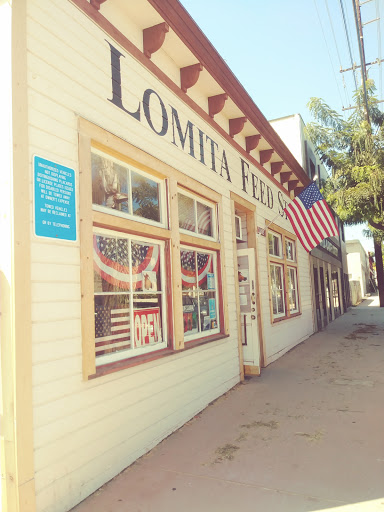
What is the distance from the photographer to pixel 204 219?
18.7 ft

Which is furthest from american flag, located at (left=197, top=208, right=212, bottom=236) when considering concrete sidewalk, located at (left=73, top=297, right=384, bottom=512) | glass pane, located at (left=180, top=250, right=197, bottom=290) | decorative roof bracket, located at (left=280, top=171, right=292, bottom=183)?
decorative roof bracket, located at (left=280, top=171, right=292, bottom=183)

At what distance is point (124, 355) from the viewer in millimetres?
3602

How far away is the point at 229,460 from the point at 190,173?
11.3 ft

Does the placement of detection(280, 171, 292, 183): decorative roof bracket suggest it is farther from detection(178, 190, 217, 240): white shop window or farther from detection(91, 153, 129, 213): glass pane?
detection(91, 153, 129, 213): glass pane

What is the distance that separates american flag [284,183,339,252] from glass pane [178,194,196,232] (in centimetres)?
271

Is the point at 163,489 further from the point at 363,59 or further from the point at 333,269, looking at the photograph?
the point at 333,269

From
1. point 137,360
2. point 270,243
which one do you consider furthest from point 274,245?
point 137,360

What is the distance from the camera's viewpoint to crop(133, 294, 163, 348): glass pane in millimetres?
3852

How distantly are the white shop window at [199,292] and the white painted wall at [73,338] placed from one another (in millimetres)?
803

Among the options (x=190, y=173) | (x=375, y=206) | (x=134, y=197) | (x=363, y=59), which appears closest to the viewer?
(x=134, y=197)

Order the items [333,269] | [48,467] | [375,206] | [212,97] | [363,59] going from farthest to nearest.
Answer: [333,269] < [375,206] < [363,59] < [212,97] < [48,467]

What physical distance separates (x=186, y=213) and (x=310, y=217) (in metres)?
3.31

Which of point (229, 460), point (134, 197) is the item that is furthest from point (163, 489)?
point (134, 197)

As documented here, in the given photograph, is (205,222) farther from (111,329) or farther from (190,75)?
(111,329)
